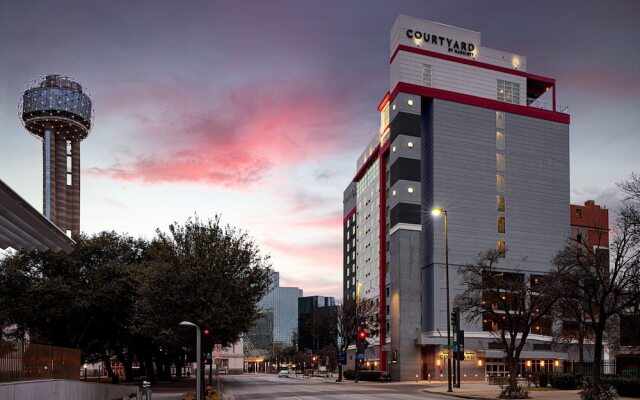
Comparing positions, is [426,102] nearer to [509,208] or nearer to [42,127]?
[509,208]

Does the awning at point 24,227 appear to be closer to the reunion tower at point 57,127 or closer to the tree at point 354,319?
the tree at point 354,319

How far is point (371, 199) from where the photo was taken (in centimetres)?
11994

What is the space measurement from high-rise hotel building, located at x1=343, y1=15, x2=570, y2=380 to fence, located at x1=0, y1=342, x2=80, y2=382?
63.5m

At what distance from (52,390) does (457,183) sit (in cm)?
7372

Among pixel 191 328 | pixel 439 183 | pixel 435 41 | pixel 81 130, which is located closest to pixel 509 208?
pixel 439 183

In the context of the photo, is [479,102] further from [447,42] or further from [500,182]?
[500,182]

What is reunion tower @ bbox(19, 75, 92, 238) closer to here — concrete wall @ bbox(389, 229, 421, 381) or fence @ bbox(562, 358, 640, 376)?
concrete wall @ bbox(389, 229, 421, 381)

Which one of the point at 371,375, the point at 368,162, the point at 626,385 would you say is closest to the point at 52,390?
the point at 626,385

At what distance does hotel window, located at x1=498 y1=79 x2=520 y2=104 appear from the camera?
330ft

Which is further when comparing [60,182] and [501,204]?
[60,182]

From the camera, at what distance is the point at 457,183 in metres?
93.7

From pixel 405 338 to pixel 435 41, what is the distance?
44.9 metres

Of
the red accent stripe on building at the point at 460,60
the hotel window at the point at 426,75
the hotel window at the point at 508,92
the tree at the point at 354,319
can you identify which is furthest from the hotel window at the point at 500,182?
the tree at the point at 354,319

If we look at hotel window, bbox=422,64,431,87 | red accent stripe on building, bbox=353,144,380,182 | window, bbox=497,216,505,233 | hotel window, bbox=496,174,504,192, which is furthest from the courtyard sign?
window, bbox=497,216,505,233
